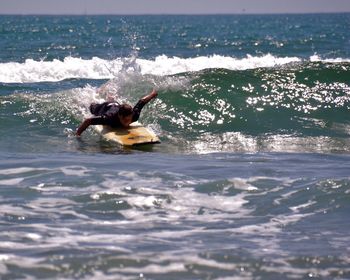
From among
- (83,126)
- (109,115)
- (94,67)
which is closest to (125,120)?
(109,115)

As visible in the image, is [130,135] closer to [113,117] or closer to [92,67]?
[113,117]

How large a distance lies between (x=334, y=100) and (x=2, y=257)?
36.9 feet

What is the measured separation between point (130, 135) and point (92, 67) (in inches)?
524

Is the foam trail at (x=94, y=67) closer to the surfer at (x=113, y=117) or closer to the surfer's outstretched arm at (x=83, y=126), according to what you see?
the surfer at (x=113, y=117)

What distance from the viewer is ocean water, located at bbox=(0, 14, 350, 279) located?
17.7 ft

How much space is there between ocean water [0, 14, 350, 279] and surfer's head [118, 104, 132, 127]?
492 mm

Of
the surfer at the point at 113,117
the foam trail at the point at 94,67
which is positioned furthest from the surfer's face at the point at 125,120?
the foam trail at the point at 94,67

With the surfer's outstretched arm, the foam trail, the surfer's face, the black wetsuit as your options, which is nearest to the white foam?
the foam trail

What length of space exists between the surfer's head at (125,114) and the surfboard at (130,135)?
0.10 metres

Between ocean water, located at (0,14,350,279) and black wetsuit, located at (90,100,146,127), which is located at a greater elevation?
black wetsuit, located at (90,100,146,127)

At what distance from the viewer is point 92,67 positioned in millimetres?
24469

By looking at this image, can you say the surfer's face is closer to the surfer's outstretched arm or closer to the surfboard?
the surfboard

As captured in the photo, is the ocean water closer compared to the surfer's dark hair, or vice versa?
the ocean water

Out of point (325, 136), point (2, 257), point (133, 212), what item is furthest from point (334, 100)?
point (2, 257)
